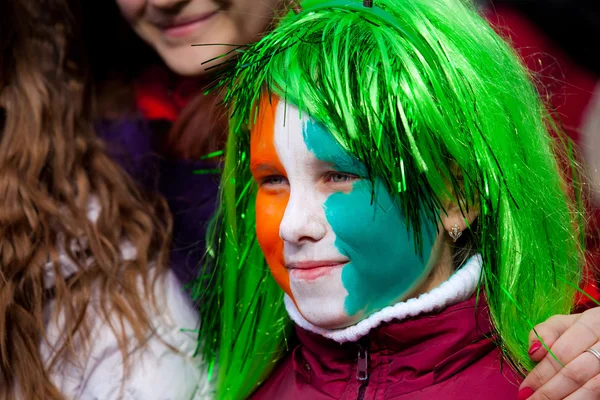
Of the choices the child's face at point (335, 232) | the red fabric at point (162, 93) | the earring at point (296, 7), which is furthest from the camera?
the red fabric at point (162, 93)

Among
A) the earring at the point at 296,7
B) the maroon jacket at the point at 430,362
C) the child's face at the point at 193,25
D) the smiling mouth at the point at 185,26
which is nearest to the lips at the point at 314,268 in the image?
the maroon jacket at the point at 430,362

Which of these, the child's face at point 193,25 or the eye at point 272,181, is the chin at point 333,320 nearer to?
the eye at point 272,181

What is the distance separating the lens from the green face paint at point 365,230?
1.13m

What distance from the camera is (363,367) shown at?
3.91 ft

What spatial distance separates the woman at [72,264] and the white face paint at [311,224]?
388 mm

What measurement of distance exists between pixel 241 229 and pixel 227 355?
205 millimetres

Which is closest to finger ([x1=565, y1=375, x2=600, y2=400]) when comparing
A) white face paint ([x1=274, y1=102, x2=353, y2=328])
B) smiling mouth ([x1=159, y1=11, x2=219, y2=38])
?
white face paint ([x1=274, y1=102, x2=353, y2=328])

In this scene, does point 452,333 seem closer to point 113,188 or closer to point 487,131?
point 487,131

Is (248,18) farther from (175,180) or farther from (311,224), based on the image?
(311,224)

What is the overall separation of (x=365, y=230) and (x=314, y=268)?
0.29 ft

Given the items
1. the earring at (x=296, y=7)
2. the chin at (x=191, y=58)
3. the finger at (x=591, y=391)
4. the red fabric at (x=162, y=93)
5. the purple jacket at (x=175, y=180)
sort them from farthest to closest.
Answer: the red fabric at (x=162, y=93)
the chin at (x=191, y=58)
the purple jacket at (x=175, y=180)
the earring at (x=296, y=7)
the finger at (x=591, y=391)

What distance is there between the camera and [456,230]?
116cm

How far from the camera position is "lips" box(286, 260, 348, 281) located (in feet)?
3.77

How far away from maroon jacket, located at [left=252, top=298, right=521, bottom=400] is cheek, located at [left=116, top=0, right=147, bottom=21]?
840 mm
